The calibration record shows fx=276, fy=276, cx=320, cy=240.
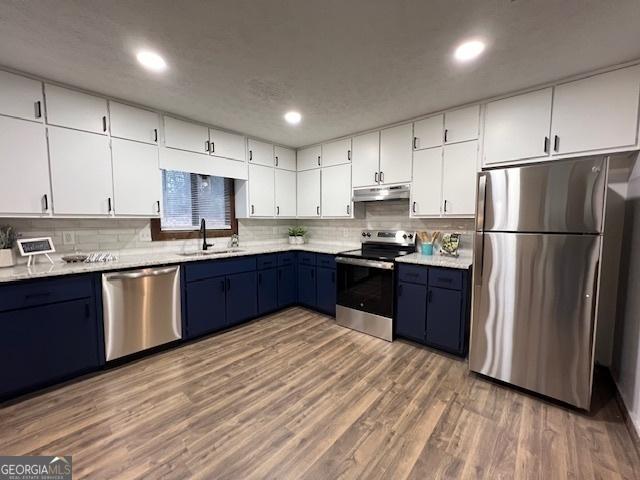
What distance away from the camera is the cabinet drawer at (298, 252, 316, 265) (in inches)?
152

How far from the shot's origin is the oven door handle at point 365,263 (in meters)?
3.01

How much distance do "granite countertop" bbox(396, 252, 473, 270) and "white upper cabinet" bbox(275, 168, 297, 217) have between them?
2.05 m

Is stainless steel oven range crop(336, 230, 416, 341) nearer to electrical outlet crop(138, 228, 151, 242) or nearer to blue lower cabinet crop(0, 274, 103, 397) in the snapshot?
electrical outlet crop(138, 228, 151, 242)

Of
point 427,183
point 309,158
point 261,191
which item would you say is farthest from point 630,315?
point 261,191

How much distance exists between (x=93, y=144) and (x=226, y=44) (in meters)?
1.70

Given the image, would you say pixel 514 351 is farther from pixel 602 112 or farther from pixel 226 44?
pixel 226 44

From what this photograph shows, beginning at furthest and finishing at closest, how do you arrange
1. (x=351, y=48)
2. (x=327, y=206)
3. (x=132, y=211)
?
(x=327, y=206) → (x=132, y=211) → (x=351, y=48)

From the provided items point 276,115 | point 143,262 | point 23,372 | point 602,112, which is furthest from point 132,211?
point 602,112

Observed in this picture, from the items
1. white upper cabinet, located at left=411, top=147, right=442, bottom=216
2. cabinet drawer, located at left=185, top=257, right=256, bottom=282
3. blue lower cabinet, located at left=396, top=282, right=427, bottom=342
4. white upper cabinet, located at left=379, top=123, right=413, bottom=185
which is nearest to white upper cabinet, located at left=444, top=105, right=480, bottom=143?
white upper cabinet, located at left=411, top=147, right=442, bottom=216

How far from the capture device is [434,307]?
2.74 meters

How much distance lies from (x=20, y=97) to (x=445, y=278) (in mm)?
3912

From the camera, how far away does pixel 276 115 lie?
120 inches
